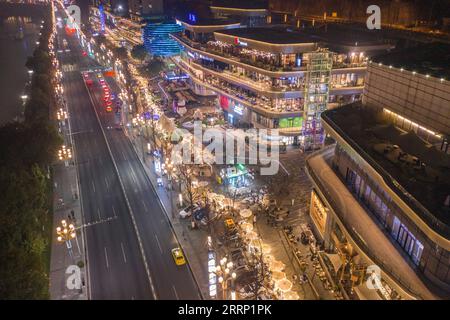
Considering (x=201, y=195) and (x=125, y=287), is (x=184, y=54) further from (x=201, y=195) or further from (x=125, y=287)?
(x=125, y=287)

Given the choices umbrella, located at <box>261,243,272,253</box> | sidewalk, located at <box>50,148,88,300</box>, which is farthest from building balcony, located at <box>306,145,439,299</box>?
sidewalk, located at <box>50,148,88,300</box>

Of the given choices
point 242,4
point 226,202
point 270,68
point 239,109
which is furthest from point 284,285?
point 242,4

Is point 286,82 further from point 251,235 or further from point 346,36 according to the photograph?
point 251,235

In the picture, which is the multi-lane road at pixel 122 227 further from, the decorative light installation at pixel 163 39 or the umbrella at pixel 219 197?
the decorative light installation at pixel 163 39

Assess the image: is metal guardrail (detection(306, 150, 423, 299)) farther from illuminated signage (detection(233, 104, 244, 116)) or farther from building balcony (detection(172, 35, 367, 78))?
illuminated signage (detection(233, 104, 244, 116))

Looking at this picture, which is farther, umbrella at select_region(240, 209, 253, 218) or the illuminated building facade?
the illuminated building facade

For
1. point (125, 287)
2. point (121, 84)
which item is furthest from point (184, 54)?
point (125, 287)

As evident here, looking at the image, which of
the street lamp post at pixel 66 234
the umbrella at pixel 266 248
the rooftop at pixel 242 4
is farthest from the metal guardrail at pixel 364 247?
the rooftop at pixel 242 4
